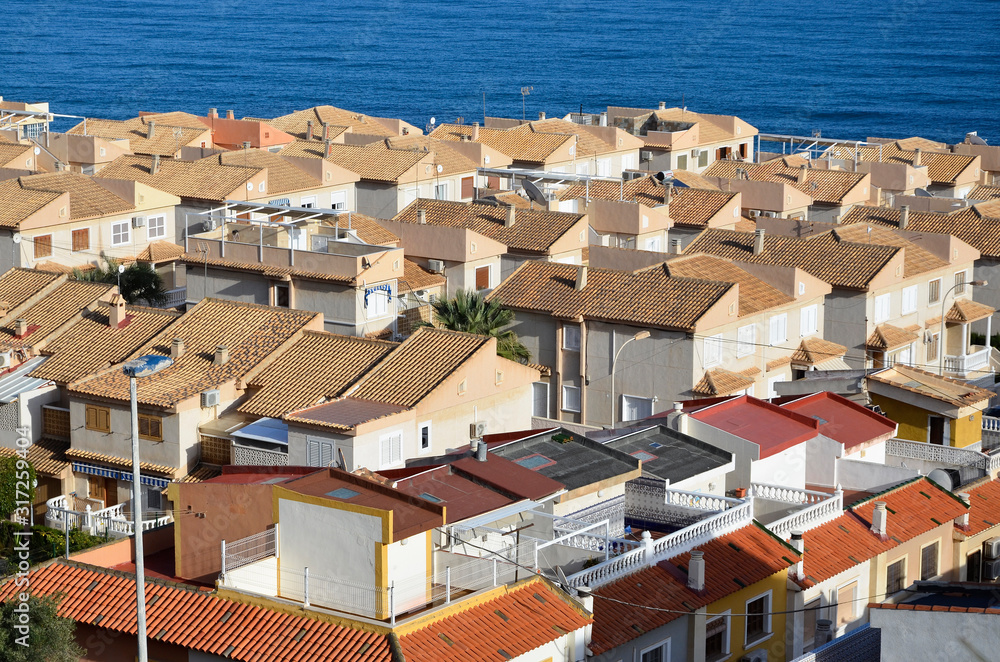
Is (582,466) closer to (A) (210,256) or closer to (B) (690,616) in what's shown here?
(B) (690,616)

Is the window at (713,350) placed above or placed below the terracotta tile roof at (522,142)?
below

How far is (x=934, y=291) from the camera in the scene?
197 ft

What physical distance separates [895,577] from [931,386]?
43.1 feet

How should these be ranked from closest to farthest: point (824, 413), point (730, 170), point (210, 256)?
point (824, 413) < point (210, 256) < point (730, 170)

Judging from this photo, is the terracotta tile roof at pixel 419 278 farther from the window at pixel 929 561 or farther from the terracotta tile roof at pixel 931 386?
the window at pixel 929 561

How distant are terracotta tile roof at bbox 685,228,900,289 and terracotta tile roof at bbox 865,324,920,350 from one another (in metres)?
1.82

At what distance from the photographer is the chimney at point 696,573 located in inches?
1047

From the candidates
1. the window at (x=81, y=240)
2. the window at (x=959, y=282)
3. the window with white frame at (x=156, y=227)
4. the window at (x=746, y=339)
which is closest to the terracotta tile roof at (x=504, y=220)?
the window with white frame at (x=156, y=227)

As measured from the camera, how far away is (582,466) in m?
30.6

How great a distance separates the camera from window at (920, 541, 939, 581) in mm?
32375

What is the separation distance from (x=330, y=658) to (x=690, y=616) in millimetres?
6484

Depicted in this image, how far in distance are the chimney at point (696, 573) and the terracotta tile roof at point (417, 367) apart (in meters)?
13.8

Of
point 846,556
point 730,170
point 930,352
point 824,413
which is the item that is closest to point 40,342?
point 824,413

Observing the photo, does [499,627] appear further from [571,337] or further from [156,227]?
[156,227]
